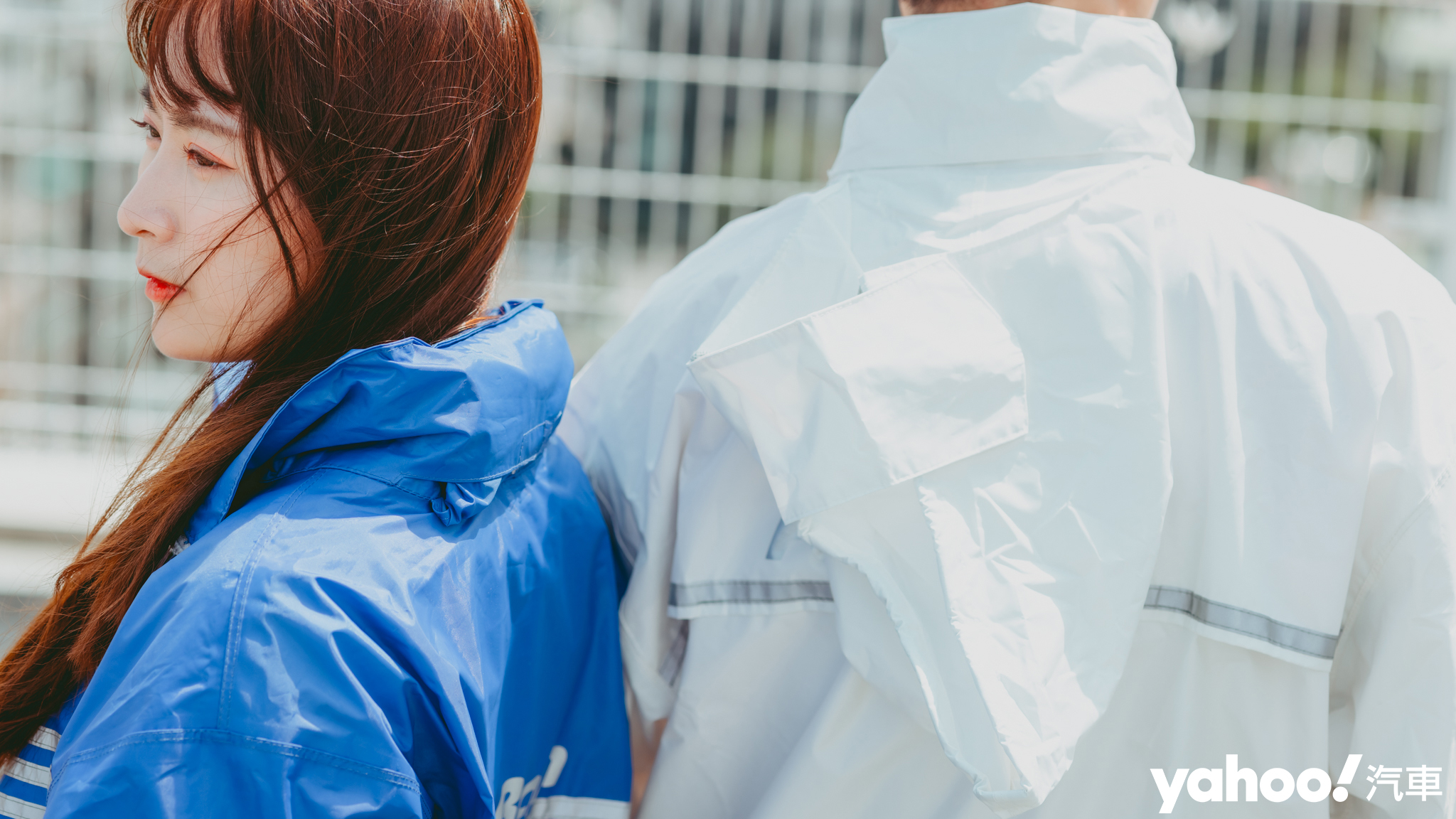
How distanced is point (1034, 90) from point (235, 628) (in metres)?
1.02

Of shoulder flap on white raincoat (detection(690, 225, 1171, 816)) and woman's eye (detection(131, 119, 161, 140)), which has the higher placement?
woman's eye (detection(131, 119, 161, 140))

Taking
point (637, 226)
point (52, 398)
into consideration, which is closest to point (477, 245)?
point (637, 226)

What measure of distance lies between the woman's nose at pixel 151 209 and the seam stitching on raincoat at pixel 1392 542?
137 cm

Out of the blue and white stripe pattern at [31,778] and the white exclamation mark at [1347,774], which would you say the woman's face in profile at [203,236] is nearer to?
the blue and white stripe pattern at [31,778]

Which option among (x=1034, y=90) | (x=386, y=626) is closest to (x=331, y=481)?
(x=386, y=626)

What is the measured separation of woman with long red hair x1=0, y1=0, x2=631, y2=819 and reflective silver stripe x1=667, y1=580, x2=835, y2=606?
0.45ft

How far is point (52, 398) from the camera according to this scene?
441 cm

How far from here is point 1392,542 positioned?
1224 millimetres

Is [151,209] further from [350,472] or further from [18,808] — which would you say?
[18,808]

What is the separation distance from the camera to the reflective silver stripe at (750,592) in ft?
4.49

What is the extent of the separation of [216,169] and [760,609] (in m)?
0.80

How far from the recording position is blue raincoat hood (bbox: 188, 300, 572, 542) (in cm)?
112

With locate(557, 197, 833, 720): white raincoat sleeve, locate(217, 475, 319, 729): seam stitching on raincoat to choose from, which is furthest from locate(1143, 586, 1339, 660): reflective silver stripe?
locate(217, 475, 319, 729): seam stitching on raincoat

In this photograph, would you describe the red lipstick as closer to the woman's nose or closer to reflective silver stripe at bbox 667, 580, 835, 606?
the woman's nose
